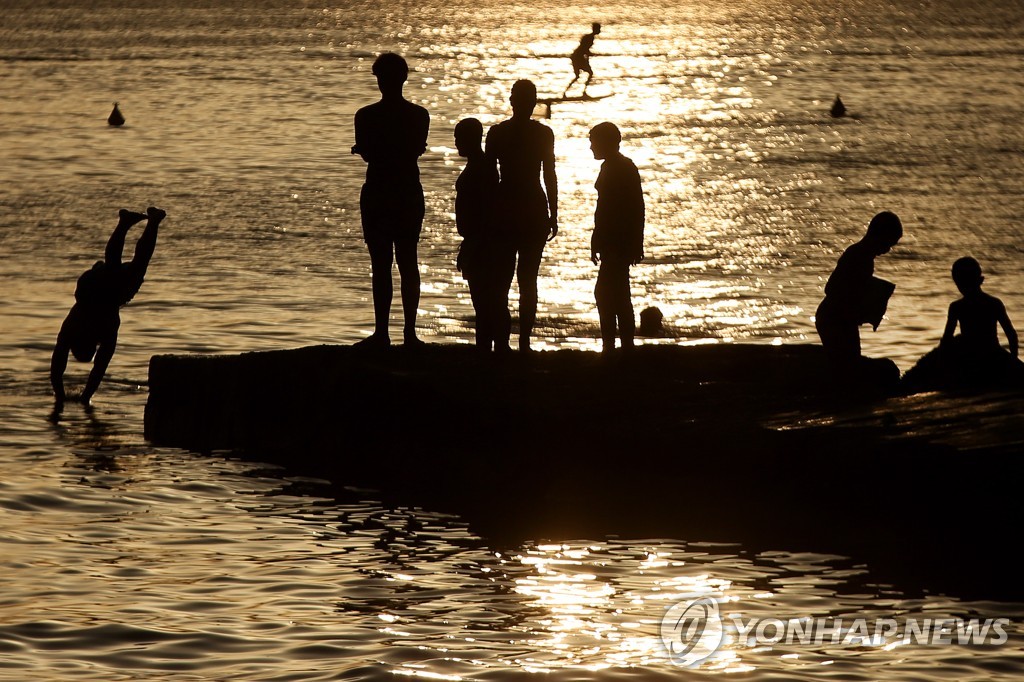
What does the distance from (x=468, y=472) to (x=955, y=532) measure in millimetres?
Answer: 3349

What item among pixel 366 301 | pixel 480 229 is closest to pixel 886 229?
pixel 480 229

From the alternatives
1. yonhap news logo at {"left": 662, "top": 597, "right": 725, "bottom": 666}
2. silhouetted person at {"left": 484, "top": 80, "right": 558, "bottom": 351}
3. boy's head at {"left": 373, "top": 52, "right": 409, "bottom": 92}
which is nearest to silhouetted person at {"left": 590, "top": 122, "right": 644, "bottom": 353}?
silhouetted person at {"left": 484, "top": 80, "right": 558, "bottom": 351}

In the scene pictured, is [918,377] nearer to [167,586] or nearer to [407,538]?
[407,538]

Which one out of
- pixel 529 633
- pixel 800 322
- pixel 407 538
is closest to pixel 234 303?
pixel 800 322

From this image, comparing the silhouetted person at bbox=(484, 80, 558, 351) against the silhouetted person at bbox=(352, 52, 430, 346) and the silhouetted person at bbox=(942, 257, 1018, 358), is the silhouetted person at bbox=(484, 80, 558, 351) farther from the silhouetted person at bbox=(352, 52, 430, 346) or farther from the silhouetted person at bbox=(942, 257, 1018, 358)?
the silhouetted person at bbox=(942, 257, 1018, 358)

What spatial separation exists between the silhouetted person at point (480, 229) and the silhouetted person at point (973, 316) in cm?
303

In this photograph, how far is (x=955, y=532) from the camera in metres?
8.88

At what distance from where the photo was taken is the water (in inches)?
312

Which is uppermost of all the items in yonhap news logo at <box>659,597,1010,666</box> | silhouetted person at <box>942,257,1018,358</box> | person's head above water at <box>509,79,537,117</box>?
person's head above water at <box>509,79,537,117</box>

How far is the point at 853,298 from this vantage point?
34.3 ft

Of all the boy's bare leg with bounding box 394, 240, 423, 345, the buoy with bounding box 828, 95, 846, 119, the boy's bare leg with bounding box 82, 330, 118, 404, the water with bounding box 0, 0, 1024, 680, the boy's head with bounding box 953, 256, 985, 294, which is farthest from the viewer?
the buoy with bounding box 828, 95, 846, 119

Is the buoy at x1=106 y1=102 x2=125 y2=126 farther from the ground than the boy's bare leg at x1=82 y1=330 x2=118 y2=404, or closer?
farther from the ground

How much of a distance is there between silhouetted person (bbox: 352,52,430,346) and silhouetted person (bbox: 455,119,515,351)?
12.4 inches

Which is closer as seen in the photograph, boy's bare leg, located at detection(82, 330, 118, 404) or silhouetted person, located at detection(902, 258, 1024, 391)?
silhouetted person, located at detection(902, 258, 1024, 391)
